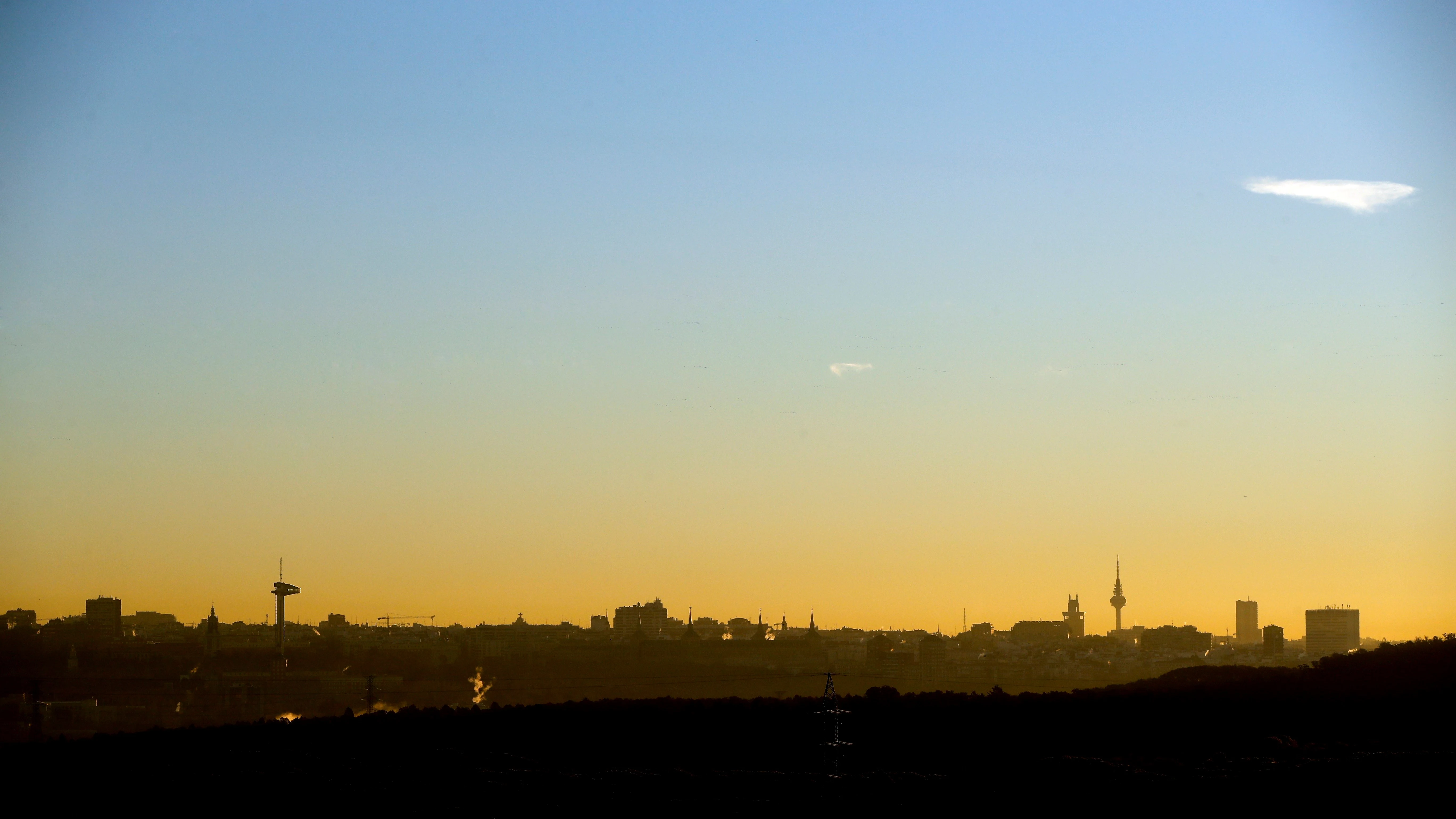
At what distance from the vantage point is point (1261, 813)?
93.2ft

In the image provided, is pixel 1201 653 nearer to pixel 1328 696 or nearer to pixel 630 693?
pixel 630 693

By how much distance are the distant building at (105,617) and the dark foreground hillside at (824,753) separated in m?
125

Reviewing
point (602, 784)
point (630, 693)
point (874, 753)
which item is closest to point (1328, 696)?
point (874, 753)

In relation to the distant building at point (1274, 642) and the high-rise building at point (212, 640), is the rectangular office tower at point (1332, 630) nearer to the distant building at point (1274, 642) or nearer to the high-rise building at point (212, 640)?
the distant building at point (1274, 642)

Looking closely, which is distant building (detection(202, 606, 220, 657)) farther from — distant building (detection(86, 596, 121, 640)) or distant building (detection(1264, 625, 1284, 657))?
distant building (detection(1264, 625, 1284, 657))

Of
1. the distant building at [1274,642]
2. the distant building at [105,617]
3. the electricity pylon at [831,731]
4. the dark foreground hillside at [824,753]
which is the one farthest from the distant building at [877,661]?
the electricity pylon at [831,731]

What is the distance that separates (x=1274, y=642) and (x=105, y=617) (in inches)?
4615

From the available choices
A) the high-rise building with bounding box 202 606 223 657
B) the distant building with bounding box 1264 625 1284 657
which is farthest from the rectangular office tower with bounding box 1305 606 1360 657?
the high-rise building with bounding box 202 606 223 657

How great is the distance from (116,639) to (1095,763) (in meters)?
137

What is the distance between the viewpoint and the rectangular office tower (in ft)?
588

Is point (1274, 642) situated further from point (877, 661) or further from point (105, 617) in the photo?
point (105, 617)

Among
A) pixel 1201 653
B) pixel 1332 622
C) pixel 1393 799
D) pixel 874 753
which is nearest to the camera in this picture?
pixel 1393 799

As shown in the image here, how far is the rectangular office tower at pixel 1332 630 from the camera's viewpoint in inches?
7057

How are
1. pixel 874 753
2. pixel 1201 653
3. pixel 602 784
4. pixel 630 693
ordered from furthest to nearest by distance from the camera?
pixel 1201 653, pixel 630 693, pixel 874 753, pixel 602 784
